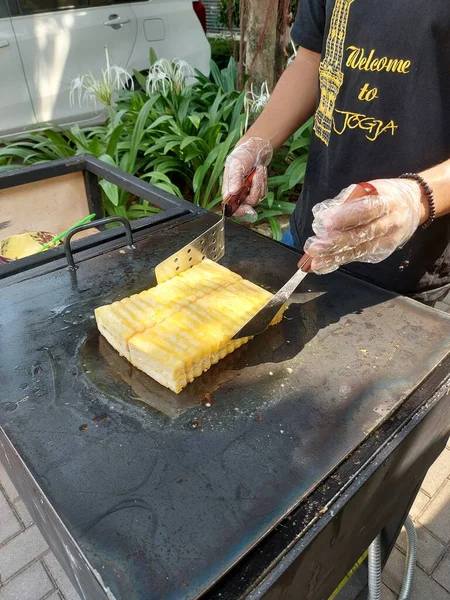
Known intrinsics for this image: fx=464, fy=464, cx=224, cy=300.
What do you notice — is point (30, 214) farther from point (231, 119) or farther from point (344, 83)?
point (231, 119)

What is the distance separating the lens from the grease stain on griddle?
114cm

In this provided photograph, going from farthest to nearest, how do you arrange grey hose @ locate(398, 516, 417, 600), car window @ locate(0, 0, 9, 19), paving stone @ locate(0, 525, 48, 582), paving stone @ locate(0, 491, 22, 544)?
1. car window @ locate(0, 0, 9, 19)
2. paving stone @ locate(0, 491, 22, 544)
3. paving stone @ locate(0, 525, 48, 582)
4. grey hose @ locate(398, 516, 417, 600)

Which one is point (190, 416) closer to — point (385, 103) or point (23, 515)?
point (385, 103)

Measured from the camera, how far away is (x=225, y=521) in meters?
0.91

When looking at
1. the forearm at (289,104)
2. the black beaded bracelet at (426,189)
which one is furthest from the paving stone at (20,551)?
the black beaded bracelet at (426,189)

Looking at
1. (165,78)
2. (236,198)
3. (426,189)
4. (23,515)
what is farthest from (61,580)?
(165,78)

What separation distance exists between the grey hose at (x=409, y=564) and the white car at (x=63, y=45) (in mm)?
4769

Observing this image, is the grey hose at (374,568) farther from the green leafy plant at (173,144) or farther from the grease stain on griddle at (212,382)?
the green leafy plant at (173,144)

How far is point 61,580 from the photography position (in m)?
2.11

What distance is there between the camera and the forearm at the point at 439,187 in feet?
4.34

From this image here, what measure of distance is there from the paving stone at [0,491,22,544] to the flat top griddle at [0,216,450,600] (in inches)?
56.7

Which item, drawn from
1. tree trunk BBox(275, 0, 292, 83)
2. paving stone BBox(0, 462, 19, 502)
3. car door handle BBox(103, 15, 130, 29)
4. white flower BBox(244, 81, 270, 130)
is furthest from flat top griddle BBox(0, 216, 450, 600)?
car door handle BBox(103, 15, 130, 29)

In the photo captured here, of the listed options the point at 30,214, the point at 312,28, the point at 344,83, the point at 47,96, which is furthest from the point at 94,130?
the point at 344,83

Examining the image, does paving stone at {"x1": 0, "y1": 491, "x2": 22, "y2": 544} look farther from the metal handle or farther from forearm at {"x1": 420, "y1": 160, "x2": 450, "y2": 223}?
forearm at {"x1": 420, "y1": 160, "x2": 450, "y2": 223}
